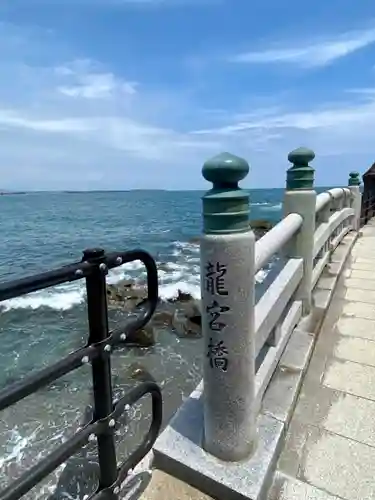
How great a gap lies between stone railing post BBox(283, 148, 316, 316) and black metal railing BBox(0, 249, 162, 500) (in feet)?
6.56

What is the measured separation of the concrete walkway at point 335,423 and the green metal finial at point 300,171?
1396 millimetres

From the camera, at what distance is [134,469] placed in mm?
1969

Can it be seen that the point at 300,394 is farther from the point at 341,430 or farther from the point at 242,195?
the point at 242,195

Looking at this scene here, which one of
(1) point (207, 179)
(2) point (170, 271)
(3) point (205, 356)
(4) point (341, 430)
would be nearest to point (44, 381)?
(3) point (205, 356)

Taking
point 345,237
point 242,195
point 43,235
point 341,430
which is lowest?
point 43,235

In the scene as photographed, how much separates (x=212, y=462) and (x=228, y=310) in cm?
83

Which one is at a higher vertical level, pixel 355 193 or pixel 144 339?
pixel 355 193

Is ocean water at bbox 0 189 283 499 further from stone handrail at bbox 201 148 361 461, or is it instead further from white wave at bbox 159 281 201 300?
stone handrail at bbox 201 148 361 461

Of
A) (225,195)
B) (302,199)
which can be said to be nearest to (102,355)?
(225,195)

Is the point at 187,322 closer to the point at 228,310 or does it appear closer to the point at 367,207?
the point at 367,207

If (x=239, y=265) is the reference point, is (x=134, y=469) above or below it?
below

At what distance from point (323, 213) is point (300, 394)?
2795 millimetres

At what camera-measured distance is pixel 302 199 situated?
3.33 meters

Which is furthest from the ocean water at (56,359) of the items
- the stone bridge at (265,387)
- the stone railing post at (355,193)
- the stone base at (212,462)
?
the stone railing post at (355,193)
